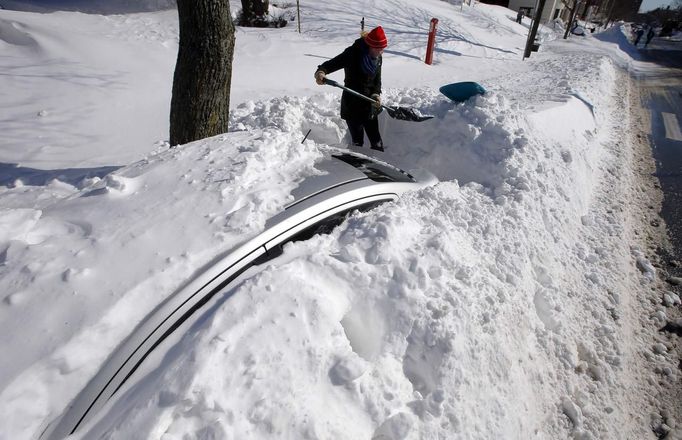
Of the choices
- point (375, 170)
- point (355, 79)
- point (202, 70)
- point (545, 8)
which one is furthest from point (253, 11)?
point (545, 8)

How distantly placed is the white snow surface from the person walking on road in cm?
46

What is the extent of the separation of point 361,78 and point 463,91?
4.65 feet

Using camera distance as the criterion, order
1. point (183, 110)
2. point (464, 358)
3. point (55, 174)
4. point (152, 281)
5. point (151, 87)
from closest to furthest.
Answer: point (152, 281) < point (464, 358) < point (183, 110) < point (55, 174) < point (151, 87)

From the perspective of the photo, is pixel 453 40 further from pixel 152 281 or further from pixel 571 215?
pixel 152 281

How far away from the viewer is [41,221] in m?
1.92

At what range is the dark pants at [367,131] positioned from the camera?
15.7 feet

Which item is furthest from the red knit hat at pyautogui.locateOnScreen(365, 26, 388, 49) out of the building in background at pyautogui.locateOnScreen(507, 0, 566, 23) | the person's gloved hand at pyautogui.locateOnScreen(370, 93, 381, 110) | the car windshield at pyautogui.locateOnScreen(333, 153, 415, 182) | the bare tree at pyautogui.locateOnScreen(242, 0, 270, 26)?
the building in background at pyautogui.locateOnScreen(507, 0, 566, 23)

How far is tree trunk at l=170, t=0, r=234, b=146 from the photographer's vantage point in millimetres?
3568

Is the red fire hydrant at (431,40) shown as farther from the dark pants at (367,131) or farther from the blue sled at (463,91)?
the dark pants at (367,131)

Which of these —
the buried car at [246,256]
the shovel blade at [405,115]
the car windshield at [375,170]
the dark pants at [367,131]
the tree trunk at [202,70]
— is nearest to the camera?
the buried car at [246,256]

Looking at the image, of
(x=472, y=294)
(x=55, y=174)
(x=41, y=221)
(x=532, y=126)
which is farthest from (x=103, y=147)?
(x=532, y=126)

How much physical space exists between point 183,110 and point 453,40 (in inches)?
545

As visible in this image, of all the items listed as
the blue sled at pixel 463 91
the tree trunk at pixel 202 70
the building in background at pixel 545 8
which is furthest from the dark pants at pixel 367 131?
the building in background at pixel 545 8

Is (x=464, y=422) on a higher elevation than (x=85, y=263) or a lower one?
lower
